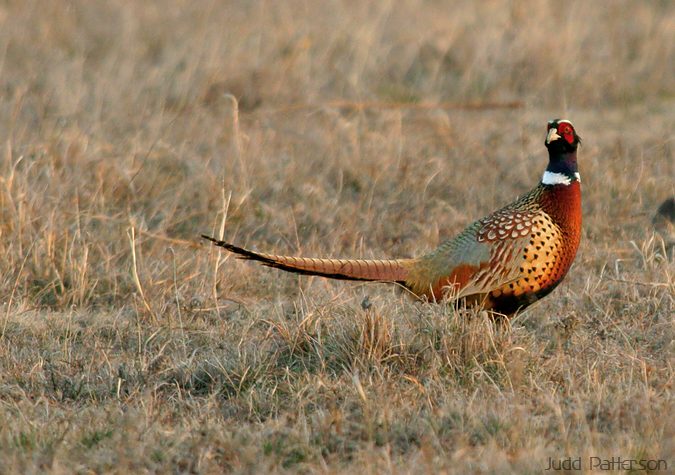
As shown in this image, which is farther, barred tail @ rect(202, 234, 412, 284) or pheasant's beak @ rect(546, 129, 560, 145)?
pheasant's beak @ rect(546, 129, 560, 145)

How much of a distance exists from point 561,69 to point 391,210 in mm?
2762

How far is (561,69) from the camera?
28.1 ft

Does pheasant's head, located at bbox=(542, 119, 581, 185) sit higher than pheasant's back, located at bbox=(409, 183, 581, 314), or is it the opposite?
pheasant's head, located at bbox=(542, 119, 581, 185)

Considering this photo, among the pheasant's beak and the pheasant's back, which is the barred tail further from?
the pheasant's beak

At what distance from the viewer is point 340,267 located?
4387 millimetres

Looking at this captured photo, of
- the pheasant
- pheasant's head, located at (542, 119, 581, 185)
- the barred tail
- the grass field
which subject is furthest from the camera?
pheasant's head, located at (542, 119, 581, 185)

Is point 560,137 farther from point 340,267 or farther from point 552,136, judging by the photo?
point 340,267

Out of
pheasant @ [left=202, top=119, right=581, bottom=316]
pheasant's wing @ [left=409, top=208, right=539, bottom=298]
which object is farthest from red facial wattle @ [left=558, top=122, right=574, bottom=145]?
pheasant's wing @ [left=409, top=208, right=539, bottom=298]

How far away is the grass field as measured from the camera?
3.54 meters

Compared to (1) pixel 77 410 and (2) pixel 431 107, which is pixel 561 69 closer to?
(2) pixel 431 107

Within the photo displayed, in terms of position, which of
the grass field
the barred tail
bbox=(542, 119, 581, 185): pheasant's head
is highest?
bbox=(542, 119, 581, 185): pheasant's head

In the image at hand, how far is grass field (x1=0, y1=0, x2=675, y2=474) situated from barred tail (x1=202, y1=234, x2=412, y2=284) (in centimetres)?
12

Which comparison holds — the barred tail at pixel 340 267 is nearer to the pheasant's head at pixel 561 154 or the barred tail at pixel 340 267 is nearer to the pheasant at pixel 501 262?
the pheasant at pixel 501 262

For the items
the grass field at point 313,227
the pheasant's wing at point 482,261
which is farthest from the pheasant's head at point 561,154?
the grass field at point 313,227
